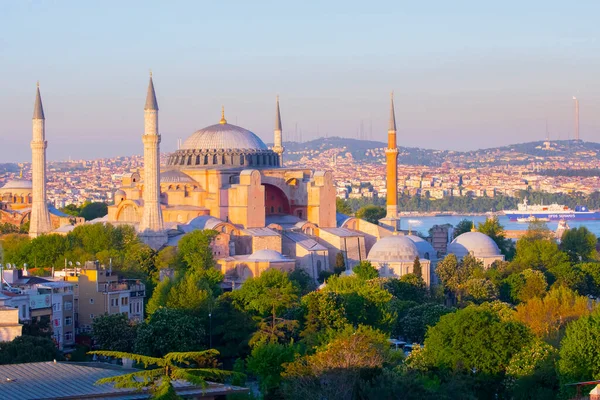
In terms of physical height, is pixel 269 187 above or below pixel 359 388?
above

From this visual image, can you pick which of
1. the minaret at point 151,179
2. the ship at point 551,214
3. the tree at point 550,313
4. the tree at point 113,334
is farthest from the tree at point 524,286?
the ship at point 551,214

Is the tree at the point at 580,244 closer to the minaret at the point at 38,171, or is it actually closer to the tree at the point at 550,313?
the tree at the point at 550,313

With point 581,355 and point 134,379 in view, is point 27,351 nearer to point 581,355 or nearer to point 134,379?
point 134,379

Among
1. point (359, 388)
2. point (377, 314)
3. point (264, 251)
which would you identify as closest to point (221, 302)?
point (377, 314)

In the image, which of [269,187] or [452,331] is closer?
[452,331]

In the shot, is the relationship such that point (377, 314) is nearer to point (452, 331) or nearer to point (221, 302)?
point (221, 302)

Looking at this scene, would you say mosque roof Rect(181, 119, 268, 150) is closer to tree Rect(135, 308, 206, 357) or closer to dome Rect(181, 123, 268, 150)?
dome Rect(181, 123, 268, 150)

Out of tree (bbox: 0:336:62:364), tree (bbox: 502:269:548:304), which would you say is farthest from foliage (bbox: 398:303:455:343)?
tree (bbox: 0:336:62:364)
